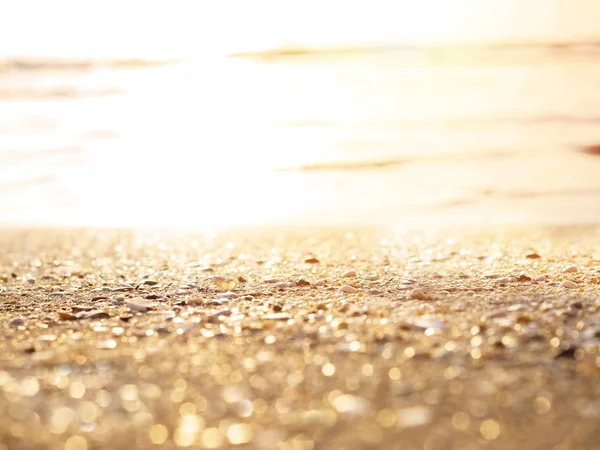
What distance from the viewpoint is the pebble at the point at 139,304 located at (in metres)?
3.22

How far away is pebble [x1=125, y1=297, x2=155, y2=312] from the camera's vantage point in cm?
322

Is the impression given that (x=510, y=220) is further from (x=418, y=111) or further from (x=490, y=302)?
(x=490, y=302)

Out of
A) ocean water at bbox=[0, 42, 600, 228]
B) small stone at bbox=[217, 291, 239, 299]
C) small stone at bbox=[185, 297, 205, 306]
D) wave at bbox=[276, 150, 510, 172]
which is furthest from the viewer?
wave at bbox=[276, 150, 510, 172]

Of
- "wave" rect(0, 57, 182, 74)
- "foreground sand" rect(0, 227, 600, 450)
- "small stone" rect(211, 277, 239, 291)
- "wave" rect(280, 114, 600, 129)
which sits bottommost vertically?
"foreground sand" rect(0, 227, 600, 450)

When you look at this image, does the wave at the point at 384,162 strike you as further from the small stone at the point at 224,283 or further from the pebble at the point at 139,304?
the pebble at the point at 139,304

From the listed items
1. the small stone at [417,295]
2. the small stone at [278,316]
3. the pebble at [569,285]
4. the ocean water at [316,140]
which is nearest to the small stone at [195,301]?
the small stone at [278,316]

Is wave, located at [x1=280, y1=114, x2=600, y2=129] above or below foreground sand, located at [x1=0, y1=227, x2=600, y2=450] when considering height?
above

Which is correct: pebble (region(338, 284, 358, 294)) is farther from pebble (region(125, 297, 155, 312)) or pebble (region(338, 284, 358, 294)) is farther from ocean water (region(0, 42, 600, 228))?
ocean water (region(0, 42, 600, 228))

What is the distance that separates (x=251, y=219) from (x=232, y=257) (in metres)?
1.65

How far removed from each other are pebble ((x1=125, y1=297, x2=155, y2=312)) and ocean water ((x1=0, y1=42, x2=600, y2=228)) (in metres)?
2.90

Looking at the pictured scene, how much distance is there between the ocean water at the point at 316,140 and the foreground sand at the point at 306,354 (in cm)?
207

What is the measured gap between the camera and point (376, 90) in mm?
7590

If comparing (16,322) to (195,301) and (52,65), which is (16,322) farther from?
(52,65)

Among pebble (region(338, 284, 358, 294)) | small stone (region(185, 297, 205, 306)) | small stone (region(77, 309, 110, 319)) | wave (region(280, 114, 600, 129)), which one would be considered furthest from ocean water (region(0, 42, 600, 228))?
small stone (region(77, 309, 110, 319))
